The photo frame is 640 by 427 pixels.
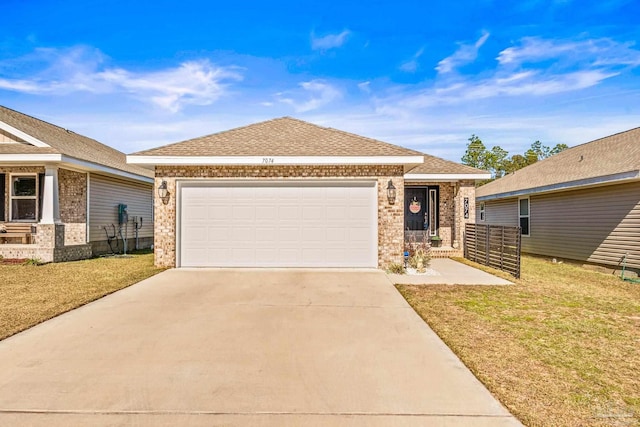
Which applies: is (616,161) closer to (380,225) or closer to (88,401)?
(380,225)

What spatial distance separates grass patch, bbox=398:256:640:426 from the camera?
312 cm

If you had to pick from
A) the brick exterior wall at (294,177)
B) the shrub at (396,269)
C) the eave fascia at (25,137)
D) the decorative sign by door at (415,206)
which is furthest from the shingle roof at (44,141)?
the decorative sign by door at (415,206)

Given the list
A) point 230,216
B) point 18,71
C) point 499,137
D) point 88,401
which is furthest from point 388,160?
point 499,137

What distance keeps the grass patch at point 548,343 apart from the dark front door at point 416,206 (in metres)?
5.96

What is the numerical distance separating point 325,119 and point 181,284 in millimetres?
17133

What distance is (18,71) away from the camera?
627 inches

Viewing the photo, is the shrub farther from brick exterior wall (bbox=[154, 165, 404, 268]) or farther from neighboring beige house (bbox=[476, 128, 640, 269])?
neighboring beige house (bbox=[476, 128, 640, 269])

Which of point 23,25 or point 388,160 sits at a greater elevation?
point 23,25

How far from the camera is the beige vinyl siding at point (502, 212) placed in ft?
55.1

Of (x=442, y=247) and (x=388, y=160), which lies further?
(x=442, y=247)

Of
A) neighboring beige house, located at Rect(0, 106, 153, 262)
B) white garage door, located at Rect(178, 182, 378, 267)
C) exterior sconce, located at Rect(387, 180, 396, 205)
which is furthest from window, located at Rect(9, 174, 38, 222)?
exterior sconce, located at Rect(387, 180, 396, 205)

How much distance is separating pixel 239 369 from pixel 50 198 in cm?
1121

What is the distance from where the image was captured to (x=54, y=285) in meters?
7.95

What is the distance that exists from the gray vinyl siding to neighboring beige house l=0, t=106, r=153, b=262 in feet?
56.5
